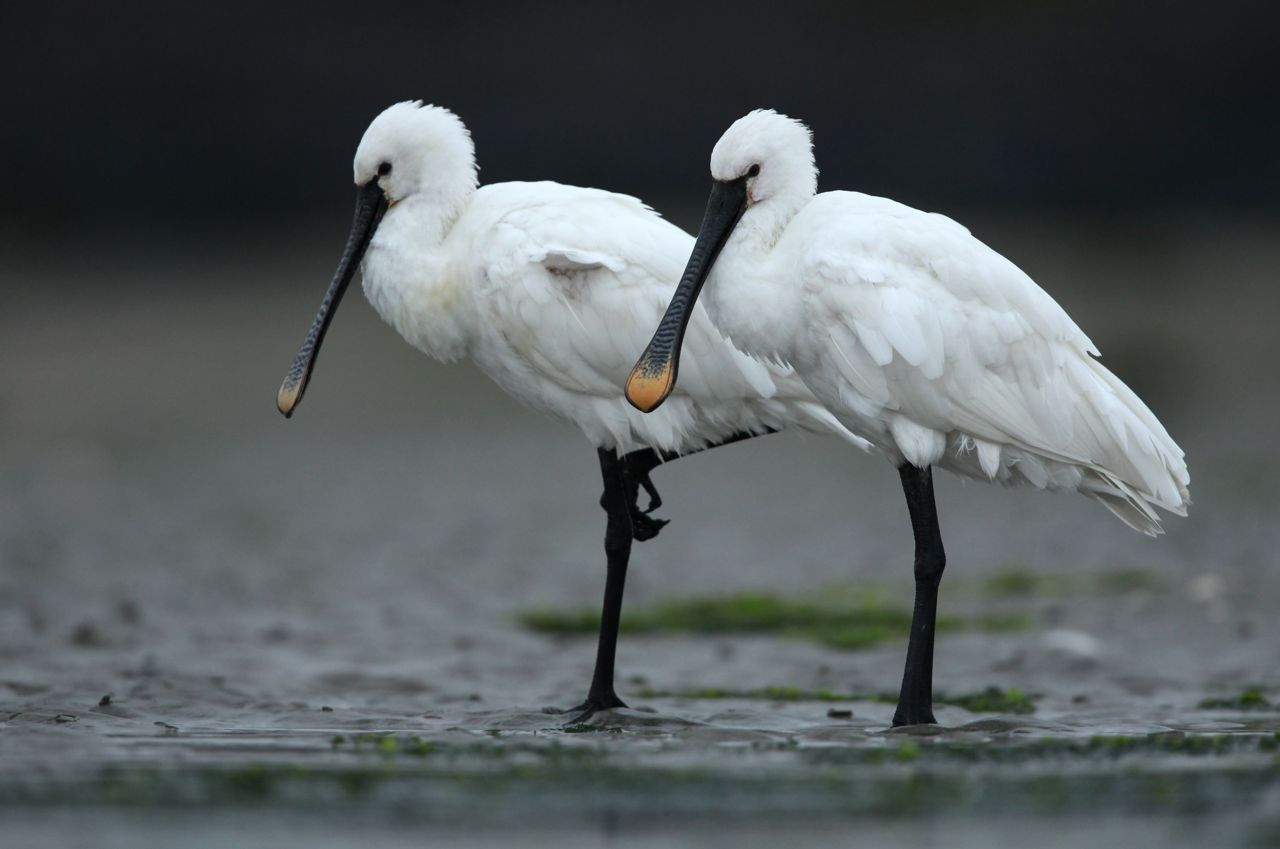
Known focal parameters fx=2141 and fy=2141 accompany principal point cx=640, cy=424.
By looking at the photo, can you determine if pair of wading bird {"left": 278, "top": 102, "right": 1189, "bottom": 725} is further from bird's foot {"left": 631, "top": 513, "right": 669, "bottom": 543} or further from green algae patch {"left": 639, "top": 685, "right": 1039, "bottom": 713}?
green algae patch {"left": 639, "top": 685, "right": 1039, "bottom": 713}

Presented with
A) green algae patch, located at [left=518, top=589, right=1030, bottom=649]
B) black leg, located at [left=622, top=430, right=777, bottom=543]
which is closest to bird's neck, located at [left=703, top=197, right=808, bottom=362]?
black leg, located at [left=622, top=430, right=777, bottom=543]

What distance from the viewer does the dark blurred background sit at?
3023 cm

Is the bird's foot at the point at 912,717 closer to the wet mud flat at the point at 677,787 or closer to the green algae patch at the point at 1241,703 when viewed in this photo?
the wet mud flat at the point at 677,787

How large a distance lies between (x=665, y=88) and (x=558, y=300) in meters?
21.6

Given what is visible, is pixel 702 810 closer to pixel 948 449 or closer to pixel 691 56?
pixel 948 449

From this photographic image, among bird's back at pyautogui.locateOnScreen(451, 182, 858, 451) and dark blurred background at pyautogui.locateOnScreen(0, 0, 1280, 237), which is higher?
dark blurred background at pyautogui.locateOnScreen(0, 0, 1280, 237)

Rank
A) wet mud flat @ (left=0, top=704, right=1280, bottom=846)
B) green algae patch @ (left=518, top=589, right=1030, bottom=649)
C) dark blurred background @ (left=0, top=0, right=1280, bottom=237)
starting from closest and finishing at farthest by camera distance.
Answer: wet mud flat @ (left=0, top=704, right=1280, bottom=846) → green algae patch @ (left=518, top=589, right=1030, bottom=649) → dark blurred background @ (left=0, top=0, right=1280, bottom=237)

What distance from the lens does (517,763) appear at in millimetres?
7531

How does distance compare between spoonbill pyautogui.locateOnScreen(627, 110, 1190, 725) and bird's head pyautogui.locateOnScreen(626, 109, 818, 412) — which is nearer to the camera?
spoonbill pyautogui.locateOnScreen(627, 110, 1190, 725)

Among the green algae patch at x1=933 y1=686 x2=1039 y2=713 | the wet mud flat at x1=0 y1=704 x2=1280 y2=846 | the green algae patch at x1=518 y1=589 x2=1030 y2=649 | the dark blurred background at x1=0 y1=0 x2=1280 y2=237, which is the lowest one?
the wet mud flat at x1=0 y1=704 x2=1280 y2=846

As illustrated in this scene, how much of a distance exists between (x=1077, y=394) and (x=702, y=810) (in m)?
2.98

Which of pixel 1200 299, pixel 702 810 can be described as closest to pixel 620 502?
pixel 702 810

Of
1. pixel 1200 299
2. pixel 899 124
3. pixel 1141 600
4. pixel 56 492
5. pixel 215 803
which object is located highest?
pixel 899 124

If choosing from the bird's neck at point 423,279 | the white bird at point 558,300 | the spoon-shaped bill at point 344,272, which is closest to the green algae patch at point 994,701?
the white bird at point 558,300
